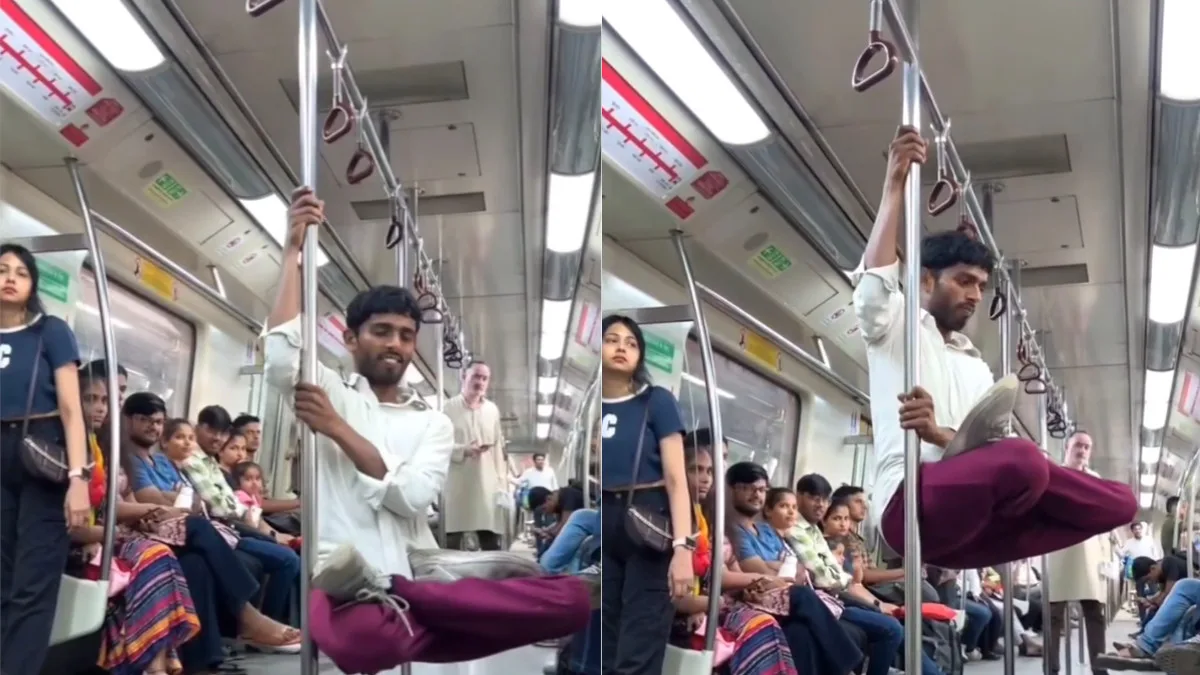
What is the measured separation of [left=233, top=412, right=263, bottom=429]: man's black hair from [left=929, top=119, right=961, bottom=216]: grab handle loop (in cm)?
95

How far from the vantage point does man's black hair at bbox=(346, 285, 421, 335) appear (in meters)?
1.36

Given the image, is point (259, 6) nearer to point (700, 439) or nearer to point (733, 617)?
point (700, 439)

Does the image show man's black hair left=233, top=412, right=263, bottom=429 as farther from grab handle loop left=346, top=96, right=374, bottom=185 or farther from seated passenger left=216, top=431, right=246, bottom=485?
grab handle loop left=346, top=96, right=374, bottom=185

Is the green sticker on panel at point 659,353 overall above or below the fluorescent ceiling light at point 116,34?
below

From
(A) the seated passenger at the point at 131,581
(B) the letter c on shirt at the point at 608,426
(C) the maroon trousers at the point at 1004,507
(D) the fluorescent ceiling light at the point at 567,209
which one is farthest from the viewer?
(D) the fluorescent ceiling light at the point at 567,209

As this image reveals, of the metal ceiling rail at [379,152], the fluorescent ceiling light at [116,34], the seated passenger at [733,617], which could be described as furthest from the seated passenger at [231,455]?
the seated passenger at [733,617]

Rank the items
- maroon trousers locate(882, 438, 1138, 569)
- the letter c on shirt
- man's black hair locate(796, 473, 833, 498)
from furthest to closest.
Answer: the letter c on shirt
man's black hair locate(796, 473, 833, 498)
maroon trousers locate(882, 438, 1138, 569)

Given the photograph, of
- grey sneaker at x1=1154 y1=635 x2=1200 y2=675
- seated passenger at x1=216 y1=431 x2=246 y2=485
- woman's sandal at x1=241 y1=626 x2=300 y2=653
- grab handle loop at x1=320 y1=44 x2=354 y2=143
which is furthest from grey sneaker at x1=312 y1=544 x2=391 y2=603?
grey sneaker at x1=1154 y1=635 x2=1200 y2=675

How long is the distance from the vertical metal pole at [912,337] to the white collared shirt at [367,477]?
62cm

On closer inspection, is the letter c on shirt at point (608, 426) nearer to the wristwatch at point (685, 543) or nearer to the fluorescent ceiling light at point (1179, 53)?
the wristwatch at point (685, 543)

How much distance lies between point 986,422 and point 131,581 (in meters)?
1.18

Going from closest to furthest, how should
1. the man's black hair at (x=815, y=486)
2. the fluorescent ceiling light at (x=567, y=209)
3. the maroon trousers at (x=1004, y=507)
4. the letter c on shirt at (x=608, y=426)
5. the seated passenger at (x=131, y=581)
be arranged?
the maroon trousers at (x=1004, y=507)
the man's black hair at (x=815, y=486)
the seated passenger at (x=131, y=581)
the letter c on shirt at (x=608, y=426)
the fluorescent ceiling light at (x=567, y=209)

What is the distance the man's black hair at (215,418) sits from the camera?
1.42 metres

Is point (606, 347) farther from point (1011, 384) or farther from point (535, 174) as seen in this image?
point (1011, 384)
